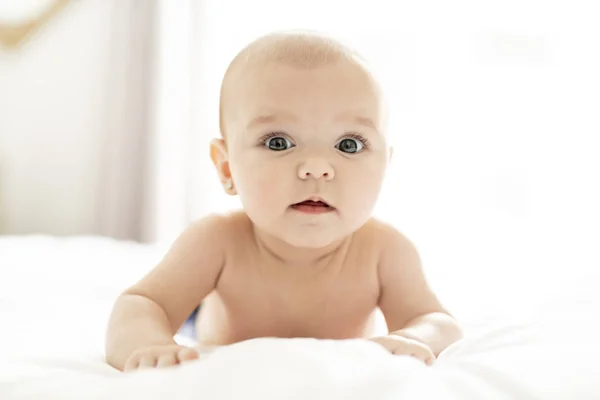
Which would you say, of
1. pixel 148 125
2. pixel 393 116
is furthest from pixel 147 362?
pixel 148 125

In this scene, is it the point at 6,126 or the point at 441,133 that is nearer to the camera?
the point at 441,133

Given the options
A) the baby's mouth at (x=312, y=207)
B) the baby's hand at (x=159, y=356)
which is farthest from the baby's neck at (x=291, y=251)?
the baby's hand at (x=159, y=356)

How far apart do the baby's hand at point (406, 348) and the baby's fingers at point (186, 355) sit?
0.70 feet

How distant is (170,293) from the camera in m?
1.15

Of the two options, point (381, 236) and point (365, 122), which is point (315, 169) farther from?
point (381, 236)

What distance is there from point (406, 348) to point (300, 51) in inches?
17.4

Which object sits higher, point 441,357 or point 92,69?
point 92,69

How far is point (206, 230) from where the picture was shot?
3.96ft

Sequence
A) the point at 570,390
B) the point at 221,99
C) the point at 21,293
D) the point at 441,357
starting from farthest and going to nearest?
the point at 21,293 < the point at 221,99 < the point at 441,357 < the point at 570,390

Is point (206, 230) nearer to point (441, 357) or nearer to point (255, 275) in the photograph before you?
point (255, 275)

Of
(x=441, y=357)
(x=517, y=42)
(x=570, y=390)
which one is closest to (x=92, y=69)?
(x=517, y=42)

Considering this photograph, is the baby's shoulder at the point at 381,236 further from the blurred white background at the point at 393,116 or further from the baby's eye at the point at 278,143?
the blurred white background at the point at 393,116

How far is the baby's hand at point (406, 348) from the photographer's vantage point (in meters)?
0.91

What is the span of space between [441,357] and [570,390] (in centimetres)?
28
